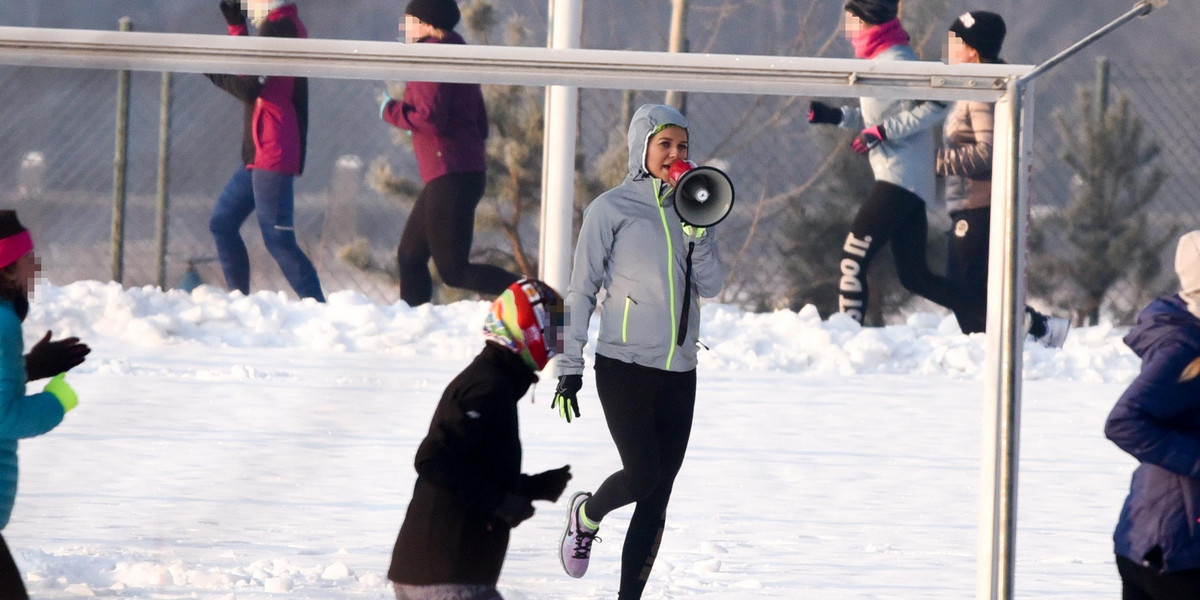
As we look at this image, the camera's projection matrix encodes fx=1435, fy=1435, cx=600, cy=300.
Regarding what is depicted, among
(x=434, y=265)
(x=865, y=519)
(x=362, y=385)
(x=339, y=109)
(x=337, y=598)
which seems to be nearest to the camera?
(x=337, y=598)

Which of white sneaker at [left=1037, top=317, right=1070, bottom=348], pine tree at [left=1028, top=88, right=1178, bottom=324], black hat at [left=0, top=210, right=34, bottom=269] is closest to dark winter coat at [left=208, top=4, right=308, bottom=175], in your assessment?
black hat at [left=0, top=210, right=34, bottom=269]

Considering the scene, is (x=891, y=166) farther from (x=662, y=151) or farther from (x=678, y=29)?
(x=678, y=29)

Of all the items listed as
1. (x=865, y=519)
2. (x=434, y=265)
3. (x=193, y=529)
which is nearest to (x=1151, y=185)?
(x=865, y=519)

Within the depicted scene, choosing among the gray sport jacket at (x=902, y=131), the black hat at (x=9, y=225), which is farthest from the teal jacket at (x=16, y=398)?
the gray sport jacket at (x=902, y=131)

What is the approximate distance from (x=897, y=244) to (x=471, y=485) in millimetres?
2503

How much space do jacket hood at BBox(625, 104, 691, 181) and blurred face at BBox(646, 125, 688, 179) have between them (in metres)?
0.01

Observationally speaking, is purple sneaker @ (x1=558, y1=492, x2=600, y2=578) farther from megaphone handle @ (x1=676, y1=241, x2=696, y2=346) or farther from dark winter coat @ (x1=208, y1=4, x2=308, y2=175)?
dark winter coat @ (x1=208, y1=4, x2=308, y2=175)

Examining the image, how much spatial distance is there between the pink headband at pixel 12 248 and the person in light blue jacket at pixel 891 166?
83.1 inches

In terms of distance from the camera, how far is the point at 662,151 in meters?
3.27

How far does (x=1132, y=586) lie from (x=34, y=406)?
2059 mm

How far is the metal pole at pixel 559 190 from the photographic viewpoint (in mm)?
4688

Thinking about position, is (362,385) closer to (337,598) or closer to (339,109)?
(339,109)

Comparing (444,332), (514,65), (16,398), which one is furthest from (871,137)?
(16,398)

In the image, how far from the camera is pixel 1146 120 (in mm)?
8117
